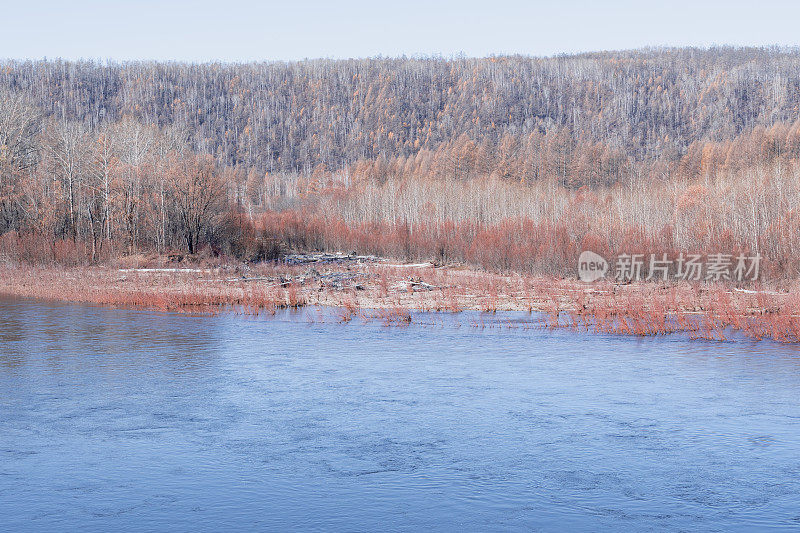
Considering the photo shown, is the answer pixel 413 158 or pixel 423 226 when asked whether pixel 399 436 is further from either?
pixel 413 158

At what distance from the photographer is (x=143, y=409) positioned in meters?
11.4

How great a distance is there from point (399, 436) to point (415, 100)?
14627cm

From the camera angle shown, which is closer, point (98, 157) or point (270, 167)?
point (98, 157)

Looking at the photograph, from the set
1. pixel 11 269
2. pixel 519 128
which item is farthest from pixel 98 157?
pixel 519 128

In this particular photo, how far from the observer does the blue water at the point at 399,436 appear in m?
7.63

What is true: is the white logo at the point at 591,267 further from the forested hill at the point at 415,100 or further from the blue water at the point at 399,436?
the forested hill at the point at 415,100

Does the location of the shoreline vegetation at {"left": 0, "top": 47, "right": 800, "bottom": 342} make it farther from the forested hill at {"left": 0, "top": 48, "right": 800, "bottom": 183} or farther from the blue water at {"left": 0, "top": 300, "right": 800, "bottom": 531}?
the blue water at {"left": 0, "top": 300, "right": 800, "bottom": 531}

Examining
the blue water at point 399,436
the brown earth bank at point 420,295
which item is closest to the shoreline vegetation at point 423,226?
the brown earth bank at point 420,295

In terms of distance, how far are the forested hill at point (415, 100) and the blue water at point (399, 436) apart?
346 feet

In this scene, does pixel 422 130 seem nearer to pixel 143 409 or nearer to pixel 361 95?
pixel 361 95

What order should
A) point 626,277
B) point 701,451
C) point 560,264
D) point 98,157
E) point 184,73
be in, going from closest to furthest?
point 701,451 < point 626,277 < point 560,264 < point 98,157 < point 184,73

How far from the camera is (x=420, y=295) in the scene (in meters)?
25.5

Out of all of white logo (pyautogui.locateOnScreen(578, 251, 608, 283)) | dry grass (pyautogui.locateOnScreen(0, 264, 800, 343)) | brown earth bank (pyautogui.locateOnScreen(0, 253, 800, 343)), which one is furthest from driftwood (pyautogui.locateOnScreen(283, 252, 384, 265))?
white logo (pyautogui.locateOnScreen(578, 251, 608, 283))

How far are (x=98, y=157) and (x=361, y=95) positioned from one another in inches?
4514
